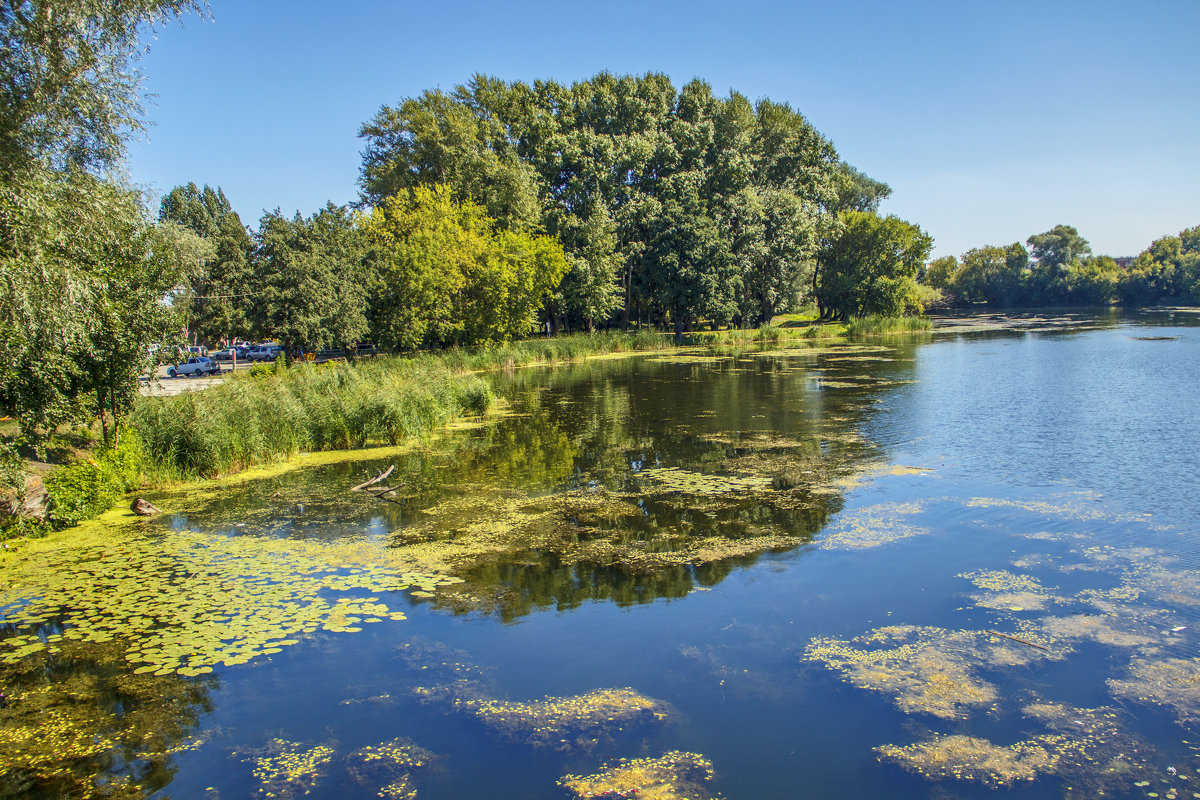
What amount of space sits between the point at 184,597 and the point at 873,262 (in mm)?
73306

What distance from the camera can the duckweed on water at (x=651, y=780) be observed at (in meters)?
5.84

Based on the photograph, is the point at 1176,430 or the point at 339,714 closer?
the point at 339,714

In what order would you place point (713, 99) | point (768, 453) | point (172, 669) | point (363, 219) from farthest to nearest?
point (713, 99) < point (363, 219) < point (768, 453) < point (172, 669)

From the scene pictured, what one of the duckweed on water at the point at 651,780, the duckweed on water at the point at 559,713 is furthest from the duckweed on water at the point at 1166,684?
the duckweed on water at the point at 559,713

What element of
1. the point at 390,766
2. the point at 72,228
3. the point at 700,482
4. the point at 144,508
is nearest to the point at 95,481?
the point at 144,508

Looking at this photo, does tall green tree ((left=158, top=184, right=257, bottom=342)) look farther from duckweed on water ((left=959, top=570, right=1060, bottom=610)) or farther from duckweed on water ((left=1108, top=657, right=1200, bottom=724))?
duckweed on water ((left=1108, top=657, right=1200, bottom=724))

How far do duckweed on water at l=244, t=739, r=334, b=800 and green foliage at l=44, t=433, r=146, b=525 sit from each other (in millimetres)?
9805

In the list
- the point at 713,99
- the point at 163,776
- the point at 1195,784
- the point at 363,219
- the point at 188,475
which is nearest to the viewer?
the point at 1195,784

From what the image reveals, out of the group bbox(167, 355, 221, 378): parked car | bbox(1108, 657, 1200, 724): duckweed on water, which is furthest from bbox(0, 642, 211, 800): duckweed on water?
bbox(167, 355, 221, 378): parked car

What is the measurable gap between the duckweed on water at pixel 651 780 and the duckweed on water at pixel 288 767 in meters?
2.18

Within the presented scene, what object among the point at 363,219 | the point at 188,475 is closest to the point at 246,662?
the point at 188,475

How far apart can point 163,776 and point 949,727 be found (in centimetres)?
704

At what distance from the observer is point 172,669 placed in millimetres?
8289

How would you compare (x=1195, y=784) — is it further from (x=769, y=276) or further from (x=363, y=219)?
(x=769, y=276)
